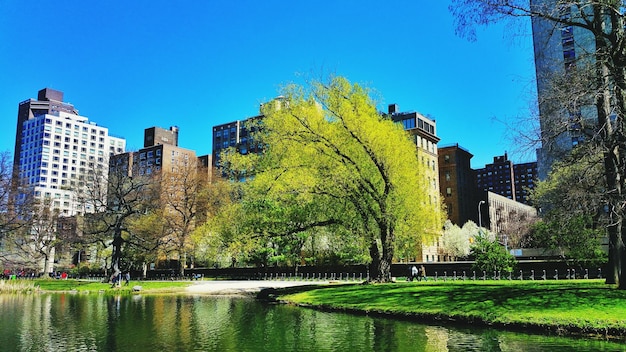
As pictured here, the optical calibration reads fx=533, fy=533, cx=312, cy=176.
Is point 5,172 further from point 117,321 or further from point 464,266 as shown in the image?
point 464,266

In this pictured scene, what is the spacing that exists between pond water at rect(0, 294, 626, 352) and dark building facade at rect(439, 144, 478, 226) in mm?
109472

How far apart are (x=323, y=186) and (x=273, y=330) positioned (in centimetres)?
1583

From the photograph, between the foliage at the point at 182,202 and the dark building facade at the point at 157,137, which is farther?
the dark building facade at the point at 157,137

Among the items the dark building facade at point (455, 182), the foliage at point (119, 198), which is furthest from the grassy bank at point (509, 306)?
the dark building facade at point (455, 182)

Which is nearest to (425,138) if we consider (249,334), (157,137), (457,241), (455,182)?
(455,182)

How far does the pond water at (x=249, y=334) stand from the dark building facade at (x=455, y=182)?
359 feet

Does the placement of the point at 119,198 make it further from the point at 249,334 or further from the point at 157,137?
the point at 157,137

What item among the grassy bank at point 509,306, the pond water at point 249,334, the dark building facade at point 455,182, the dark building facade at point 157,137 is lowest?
the pond water at point 249,334

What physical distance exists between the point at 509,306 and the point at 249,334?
10.1 meters

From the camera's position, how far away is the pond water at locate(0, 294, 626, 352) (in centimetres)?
1532

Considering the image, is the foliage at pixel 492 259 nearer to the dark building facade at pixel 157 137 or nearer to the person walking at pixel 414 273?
the person walking at pixel 414 273

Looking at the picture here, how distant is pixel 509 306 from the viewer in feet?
67.9

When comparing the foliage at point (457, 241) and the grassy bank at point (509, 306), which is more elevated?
the foliage at point (457, 241)

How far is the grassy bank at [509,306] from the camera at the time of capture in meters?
17.5
